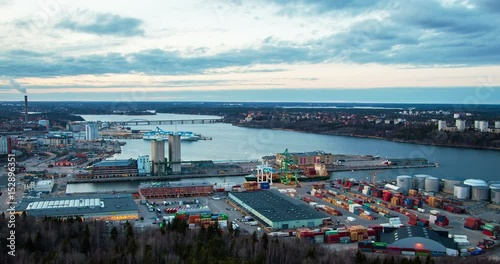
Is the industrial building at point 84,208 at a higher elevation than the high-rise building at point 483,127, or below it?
below

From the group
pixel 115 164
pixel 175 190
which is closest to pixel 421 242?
pixel 175 190

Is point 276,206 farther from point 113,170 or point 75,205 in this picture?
point 113,170

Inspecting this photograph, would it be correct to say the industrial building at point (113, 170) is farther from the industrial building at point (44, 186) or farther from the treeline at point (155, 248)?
the treeline at point (155, 248)

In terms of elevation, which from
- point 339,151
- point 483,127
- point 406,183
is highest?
point 483,127

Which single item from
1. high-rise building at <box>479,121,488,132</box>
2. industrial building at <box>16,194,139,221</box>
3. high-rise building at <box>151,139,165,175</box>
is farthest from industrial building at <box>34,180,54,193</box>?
high-rise building at <box>479,121,488,132</box>

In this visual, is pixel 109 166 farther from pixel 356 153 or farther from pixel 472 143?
pixel 472 143

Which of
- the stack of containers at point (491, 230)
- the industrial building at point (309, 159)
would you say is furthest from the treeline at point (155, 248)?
the industrial building at point (309, 159)

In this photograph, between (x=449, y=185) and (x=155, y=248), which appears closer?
(x=155, y=248)
